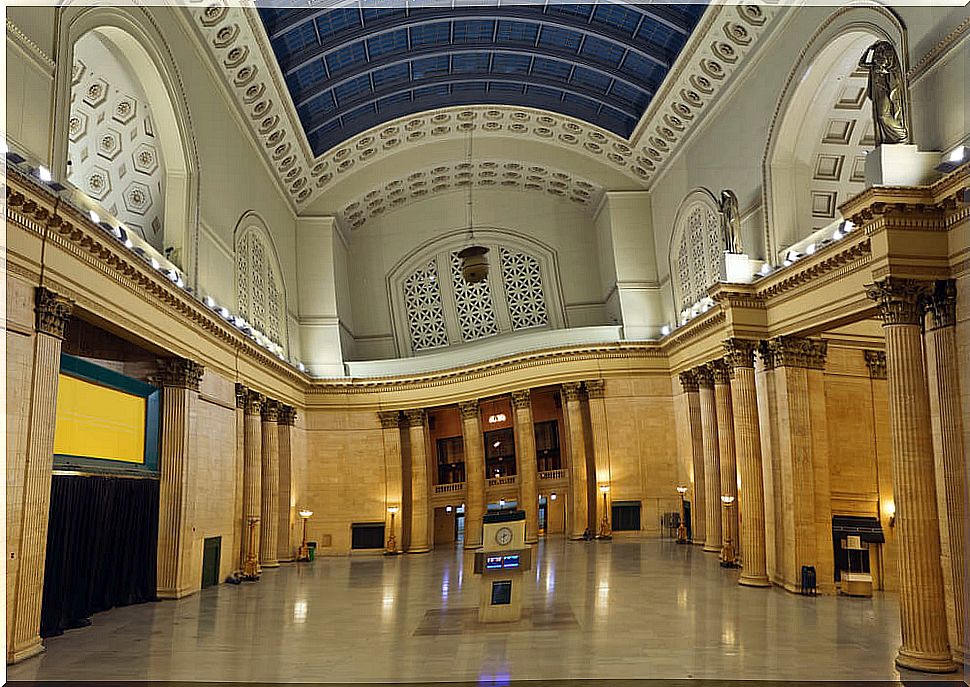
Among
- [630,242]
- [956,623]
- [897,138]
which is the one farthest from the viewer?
[630,242]

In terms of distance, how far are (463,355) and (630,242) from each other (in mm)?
7353

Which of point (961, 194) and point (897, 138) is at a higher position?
point (897, 138)

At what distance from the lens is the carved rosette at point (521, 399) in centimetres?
3003

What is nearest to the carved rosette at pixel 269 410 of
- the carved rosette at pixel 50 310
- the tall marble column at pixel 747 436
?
the carved rosette at pixel 50 310

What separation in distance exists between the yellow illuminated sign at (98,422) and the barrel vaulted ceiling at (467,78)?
8.88m

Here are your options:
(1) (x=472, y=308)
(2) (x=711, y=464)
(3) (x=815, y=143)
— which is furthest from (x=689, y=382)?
(1) (x=472, y=308)

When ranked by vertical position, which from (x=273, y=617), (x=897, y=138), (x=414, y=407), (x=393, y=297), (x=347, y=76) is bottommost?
(x=273, y=617)

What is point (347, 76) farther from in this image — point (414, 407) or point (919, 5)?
point (919, 5)

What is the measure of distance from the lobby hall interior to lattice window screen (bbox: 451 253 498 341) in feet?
0.50

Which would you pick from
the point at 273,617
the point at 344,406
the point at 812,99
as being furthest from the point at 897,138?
the point at 344,406

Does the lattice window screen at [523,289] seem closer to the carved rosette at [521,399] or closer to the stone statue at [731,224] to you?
the carved rosette at [521,399]

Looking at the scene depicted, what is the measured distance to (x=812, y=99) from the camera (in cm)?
1866

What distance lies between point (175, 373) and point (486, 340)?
654 inches

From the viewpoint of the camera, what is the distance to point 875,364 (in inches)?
784
